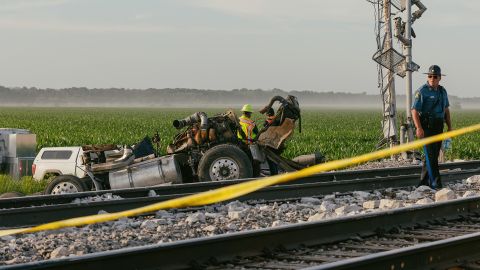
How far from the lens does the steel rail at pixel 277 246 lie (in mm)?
6523

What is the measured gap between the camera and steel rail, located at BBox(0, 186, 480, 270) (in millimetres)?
6523

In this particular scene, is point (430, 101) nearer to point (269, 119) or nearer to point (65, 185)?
point (269, 119)

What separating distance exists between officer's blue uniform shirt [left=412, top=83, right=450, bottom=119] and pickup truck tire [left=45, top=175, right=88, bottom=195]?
5458mm

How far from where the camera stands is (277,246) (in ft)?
25.9

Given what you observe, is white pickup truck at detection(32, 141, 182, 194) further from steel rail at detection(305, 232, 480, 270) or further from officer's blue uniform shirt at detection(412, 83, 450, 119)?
steel rail at detection(305, 232, 480, 270)

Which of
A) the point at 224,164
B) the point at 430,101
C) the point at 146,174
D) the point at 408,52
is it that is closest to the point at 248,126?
the point at 224,164

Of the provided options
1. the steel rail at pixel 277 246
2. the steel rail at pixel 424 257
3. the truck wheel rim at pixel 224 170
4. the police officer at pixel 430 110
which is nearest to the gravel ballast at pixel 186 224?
the police officer at pixel 430 110

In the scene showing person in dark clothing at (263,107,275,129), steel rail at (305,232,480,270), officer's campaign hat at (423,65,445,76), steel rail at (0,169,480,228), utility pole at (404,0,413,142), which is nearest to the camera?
steel rail at (305,232,480,270)

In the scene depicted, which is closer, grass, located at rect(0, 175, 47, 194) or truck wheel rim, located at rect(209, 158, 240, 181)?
truck wheel rim, located at rect(209, 158, 240, 181)

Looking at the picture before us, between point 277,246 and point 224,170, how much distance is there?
282 inches

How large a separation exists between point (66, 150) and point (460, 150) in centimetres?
1795

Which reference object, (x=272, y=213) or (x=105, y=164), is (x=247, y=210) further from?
(x=105, y=164)

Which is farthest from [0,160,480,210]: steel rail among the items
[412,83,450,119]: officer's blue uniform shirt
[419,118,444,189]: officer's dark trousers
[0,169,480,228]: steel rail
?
[412,83,450,119]: officer's blue uniform shirt

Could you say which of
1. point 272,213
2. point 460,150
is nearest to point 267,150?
point 272,213
